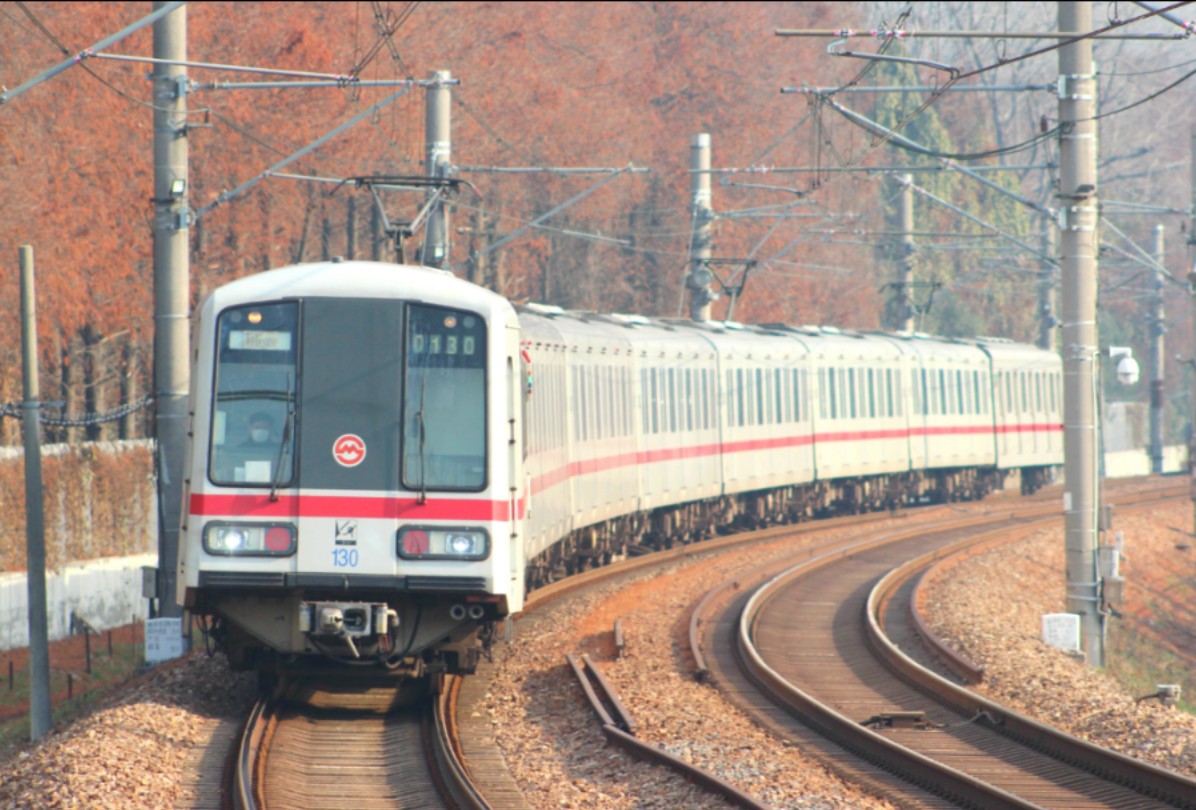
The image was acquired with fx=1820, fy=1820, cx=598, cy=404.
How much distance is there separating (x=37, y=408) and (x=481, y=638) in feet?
18.5

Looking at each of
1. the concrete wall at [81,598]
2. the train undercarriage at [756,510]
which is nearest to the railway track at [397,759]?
the train undercarriage at [756,510]

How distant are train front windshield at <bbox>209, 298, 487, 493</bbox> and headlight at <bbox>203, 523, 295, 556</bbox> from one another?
0.27 metres

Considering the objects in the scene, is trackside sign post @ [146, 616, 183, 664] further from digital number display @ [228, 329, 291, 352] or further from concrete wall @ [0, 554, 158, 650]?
concrete wall @ [0, 554, 158, 650]

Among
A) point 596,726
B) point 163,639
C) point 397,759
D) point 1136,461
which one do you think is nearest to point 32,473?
point 163,639

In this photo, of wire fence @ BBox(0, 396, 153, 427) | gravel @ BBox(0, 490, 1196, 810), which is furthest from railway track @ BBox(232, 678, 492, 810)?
wire fence @ BBox(0, 396, 153, 427)

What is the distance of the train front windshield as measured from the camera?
11188 millimetres

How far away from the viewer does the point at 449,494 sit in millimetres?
11234

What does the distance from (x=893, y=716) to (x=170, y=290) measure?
742cm

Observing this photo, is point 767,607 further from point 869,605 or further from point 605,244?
point 605,244

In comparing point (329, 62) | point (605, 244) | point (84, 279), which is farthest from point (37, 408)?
point (605, 244)

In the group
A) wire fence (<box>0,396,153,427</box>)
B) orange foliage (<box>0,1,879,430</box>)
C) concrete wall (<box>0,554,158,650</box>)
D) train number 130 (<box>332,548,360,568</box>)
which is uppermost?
orange foliage (<box>0,1,879,430</box>)

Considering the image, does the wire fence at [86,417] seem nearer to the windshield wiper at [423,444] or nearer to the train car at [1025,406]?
the windshield wiper at [423,444]

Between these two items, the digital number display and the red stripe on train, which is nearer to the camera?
the red stripe on train

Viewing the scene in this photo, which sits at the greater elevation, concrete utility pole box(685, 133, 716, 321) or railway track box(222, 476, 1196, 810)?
concrete utility pole box(685, 133, 716, 321)
